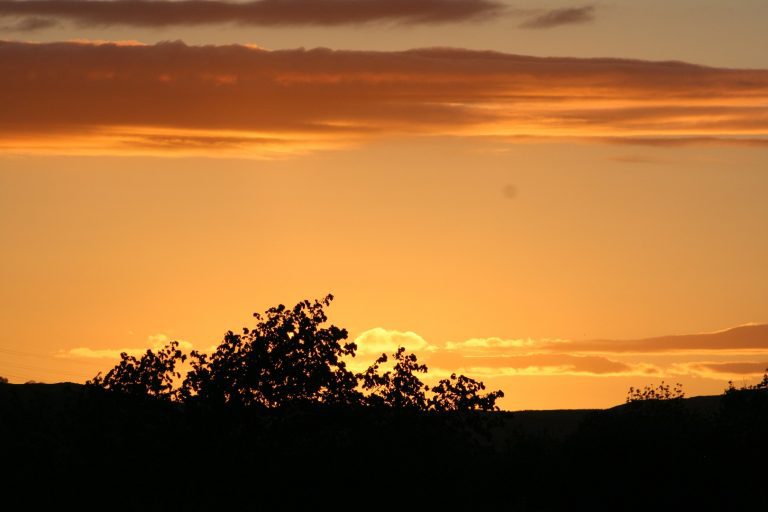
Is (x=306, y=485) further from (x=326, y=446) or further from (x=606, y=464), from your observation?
(x=606, y=464)

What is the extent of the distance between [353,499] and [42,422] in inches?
1154

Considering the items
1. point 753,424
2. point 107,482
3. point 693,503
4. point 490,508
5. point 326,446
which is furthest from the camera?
point 753,424

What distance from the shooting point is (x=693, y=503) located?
248 feet

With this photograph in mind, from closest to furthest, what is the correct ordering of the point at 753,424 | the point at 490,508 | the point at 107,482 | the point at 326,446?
the point at 326,446 < the point at 107,482 < the point at 490,508 < the point at 753,424

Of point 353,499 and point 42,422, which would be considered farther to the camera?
point 42,422


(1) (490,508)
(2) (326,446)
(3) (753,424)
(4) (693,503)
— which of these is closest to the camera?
(2) (326,446)

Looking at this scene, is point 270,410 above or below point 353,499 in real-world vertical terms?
above

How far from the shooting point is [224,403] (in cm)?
5722

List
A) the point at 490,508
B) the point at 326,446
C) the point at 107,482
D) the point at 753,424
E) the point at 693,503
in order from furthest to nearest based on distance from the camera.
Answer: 1. the point at 753,424
2. the point at 693,503
3. the point at 490,508
4. the point at 107,482
5. the point at 326,446

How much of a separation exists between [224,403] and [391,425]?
22.4 feet

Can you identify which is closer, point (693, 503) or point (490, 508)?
point (490, 508)

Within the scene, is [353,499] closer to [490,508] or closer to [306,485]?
[306,485]

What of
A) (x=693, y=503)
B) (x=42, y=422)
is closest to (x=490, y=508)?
(x=693, y=503)

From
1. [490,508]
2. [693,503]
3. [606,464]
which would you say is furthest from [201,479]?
[606,464]
